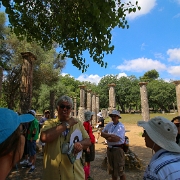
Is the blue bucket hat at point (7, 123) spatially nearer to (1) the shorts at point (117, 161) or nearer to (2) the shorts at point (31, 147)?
(1) the shorts at point (117, 161)

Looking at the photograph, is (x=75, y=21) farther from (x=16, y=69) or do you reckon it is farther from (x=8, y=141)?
(x=16, y=69)

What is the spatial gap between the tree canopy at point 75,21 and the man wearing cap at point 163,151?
9.29 feet

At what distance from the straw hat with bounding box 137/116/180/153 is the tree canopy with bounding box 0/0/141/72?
9.19ft

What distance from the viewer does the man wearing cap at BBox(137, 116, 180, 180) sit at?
132 centimetres

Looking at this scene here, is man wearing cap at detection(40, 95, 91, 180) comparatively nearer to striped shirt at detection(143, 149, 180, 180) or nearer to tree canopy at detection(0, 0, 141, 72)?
striped shirt at detection(143, 149, 180, 180)

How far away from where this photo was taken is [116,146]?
13.6 ft

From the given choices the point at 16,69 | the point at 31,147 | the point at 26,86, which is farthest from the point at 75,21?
the point at 16,69

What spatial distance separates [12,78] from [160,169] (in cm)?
1641

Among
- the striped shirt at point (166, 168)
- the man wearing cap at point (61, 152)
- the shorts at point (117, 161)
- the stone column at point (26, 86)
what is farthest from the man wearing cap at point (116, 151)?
the stone column at point (26, 86)

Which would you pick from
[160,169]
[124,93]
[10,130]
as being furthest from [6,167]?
[124,93]

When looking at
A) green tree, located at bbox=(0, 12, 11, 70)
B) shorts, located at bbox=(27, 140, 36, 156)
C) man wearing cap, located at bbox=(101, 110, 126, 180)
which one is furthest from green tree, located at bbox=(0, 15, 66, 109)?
man wearing cap, located at bbox=(101, 110, 126, 180)

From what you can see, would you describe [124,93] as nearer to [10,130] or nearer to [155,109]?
[155,109]

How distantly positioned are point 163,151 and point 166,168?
234 millimetres

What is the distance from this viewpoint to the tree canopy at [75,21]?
405cm
